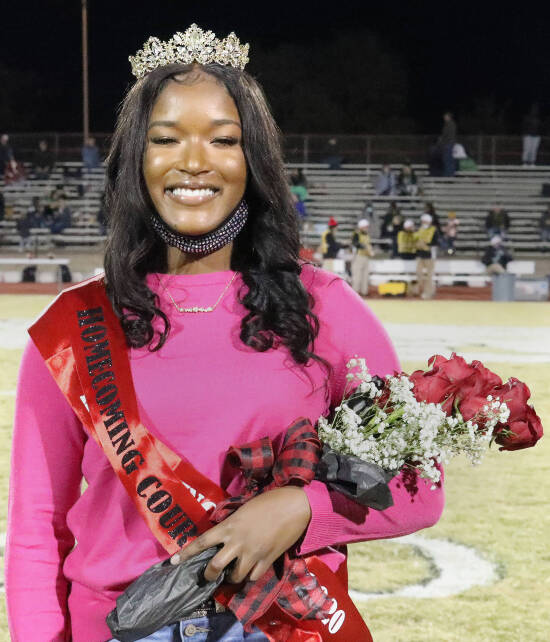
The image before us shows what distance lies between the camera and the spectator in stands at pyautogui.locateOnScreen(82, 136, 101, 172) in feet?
101

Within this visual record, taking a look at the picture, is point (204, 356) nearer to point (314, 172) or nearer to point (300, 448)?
point (300, 448)

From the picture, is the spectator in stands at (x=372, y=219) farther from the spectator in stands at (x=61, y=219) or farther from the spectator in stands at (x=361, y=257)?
the spectator in stands at (x=61, y=219)

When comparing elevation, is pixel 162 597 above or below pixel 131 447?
below

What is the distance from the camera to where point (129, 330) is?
1.92 meters

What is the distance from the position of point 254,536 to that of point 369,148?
1229 inches

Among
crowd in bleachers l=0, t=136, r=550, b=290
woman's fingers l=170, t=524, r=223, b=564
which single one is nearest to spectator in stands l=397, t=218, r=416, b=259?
crowd in bleachers l=0, t=136, r=550, b=290

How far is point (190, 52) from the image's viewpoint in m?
1.99

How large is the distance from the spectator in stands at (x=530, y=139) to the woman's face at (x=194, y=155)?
29.9 metres

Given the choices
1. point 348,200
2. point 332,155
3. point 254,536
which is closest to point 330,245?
point 348,200

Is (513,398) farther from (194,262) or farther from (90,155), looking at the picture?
(90,155)

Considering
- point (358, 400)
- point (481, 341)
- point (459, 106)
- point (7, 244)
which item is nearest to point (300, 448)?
point (358, 400)

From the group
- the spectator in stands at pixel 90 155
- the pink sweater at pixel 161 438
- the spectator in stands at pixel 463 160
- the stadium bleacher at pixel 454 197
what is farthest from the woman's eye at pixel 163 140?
the spectator in stands at pixel 463 160

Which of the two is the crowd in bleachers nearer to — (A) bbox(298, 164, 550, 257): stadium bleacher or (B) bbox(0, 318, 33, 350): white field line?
(A) bbox(298, 164, 550, 257): stadium bleacher

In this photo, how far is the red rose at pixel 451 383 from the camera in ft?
5.75
